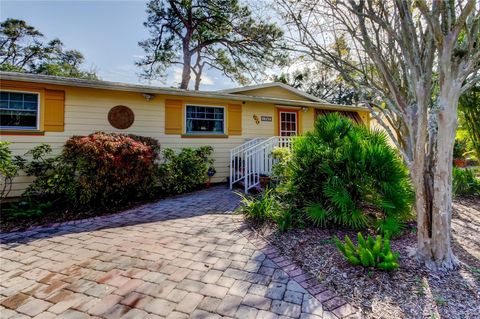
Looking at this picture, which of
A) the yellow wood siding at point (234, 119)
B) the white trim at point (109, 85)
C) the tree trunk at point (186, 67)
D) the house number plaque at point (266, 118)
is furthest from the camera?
the tree trunk at point (186, 67)

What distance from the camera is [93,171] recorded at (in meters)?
5.10

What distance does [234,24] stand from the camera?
12.1m

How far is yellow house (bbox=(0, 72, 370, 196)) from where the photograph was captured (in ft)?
19.7

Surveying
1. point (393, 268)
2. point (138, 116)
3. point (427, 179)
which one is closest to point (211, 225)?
point (393, 268)

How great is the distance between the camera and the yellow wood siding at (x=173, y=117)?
25.1 feet

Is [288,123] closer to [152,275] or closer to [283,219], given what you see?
[283,219]

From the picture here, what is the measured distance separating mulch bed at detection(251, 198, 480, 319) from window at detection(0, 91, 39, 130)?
6.46m

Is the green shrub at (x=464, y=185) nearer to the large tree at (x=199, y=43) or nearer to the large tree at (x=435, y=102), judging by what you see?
the large tree at (x=435, y=102)

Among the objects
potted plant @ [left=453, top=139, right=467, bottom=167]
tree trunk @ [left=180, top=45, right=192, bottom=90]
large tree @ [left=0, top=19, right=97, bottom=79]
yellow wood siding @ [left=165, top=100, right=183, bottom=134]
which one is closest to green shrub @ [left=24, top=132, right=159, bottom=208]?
yellow wood siding @ [left=165, top=100, right=183, bottom=134]

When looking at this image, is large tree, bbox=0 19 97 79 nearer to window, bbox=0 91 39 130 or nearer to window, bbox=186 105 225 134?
window, bbox=0 91 39 130

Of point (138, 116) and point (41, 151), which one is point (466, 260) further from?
point (41, 151)

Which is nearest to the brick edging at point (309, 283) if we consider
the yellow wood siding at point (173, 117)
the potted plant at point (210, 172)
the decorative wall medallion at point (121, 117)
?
the potted plant at point (210, 172)

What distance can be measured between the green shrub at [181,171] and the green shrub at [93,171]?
34.2 inches

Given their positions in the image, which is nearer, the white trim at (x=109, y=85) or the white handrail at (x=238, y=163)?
the white trim at (x=109, y=85)
